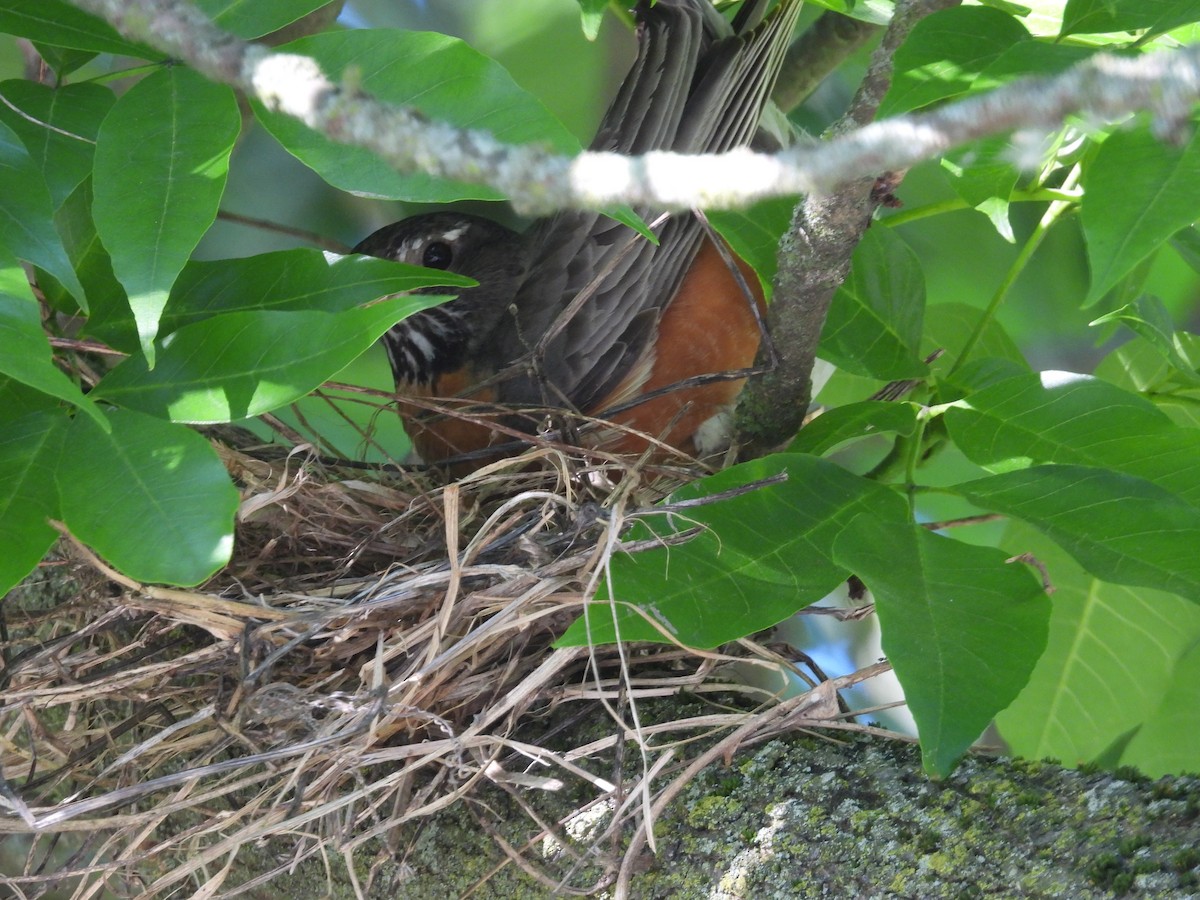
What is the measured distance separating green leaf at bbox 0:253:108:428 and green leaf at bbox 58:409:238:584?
12cm

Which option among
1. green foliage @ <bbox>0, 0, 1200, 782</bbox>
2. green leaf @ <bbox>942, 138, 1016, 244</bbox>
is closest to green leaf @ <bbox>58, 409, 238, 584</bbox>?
green foliage @ <bbox>0, 0, 1200, 782</bbox>

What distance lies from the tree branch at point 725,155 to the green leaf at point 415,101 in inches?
13.0

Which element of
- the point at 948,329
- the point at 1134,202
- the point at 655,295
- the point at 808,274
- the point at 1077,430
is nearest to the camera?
the point at 1134,202

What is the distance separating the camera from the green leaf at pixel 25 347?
94 cm

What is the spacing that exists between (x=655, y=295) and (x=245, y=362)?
3.44 feet

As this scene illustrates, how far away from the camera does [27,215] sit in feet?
3.71

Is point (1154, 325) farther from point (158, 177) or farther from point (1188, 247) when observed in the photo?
point (158, 177)

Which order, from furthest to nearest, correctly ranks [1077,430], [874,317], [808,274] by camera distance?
1. [874,317]
2. [808,274]
3. [1077,430]

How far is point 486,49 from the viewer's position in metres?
2.85

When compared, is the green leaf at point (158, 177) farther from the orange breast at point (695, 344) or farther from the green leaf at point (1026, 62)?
the orange breast at point (695, 344)

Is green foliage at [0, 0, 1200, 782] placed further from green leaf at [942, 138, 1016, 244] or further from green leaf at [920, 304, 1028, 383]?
green leaf at [920, 304, 1028, 383]

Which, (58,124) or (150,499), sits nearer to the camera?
(150,499)

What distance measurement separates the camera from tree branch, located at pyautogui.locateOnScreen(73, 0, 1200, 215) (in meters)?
0.54

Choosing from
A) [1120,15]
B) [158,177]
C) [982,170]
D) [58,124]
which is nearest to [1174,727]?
[982,170]
